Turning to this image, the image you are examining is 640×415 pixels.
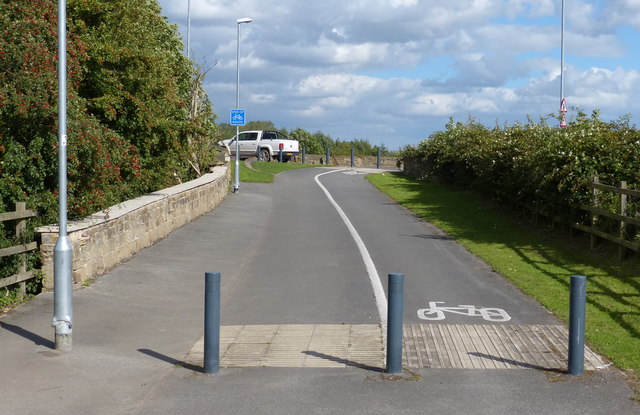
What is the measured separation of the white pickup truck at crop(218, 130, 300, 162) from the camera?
5012cm

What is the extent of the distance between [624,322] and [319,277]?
506 centimetres

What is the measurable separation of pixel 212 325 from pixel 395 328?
1.70 meters

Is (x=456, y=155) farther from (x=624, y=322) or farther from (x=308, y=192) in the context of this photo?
(x=624, y=322)

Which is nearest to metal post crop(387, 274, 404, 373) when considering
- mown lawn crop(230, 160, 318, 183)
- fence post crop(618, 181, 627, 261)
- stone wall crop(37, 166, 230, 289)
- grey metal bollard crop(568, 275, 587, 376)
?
grey metal bollard crop(568, 275, 587, 376)

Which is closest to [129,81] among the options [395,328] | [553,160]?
[553,160]

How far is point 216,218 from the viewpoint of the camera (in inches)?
844

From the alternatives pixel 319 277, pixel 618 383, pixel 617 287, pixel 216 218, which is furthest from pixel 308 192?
pixel 618 383

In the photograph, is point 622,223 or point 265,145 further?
point 265,145

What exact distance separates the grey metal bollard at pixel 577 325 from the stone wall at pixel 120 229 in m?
7.02

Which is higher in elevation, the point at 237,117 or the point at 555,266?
the point at 237,117

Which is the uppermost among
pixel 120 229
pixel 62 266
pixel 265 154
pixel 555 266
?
pixel 265 154

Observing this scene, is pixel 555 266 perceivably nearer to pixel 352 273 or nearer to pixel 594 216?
Answer: pixel 594 216

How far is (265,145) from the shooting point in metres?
50.3

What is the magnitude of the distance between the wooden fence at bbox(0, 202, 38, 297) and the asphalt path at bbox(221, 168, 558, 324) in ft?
8.74
